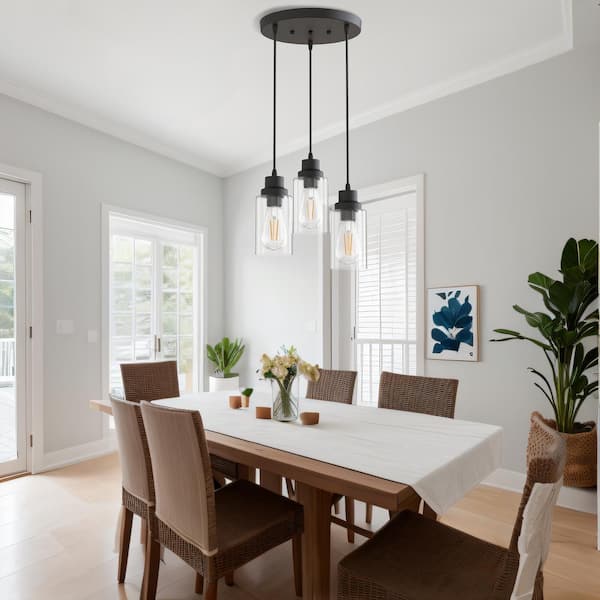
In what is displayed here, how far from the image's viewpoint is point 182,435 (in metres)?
1.52

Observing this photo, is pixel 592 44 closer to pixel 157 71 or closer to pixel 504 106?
pixel 504 106

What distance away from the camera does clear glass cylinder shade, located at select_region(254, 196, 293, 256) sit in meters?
2.21

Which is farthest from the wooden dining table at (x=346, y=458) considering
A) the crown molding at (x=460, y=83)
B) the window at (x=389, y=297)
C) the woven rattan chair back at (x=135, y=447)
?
the crown molding at (x=460, y=83)

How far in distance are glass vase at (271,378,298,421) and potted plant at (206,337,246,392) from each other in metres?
2.64

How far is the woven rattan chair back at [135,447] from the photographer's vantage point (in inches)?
71.6

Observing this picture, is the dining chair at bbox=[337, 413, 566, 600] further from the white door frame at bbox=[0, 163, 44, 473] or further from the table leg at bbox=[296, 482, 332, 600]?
the white door frame at bbox=[0, 163, 44, 473]

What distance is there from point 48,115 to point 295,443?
3386 millimetres

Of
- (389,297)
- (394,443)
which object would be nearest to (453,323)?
(389,297)

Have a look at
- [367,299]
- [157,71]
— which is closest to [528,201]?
[367,299]

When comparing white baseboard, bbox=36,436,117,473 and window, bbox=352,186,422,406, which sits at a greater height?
window, bbox=352,186,422,406

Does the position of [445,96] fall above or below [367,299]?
above

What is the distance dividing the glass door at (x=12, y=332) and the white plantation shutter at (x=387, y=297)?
2725 millimetres

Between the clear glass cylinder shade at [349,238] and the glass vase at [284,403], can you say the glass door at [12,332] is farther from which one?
the clear glass cylinder shade at [349,238]

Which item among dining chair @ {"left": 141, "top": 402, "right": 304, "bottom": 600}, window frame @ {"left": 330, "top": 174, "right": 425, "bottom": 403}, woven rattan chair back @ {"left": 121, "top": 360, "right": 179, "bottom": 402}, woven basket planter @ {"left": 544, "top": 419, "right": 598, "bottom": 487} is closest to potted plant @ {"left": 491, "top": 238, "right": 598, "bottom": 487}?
woven basket planter @ {"left": 544, "top": 419, "right": 598, "bottom": 487}
